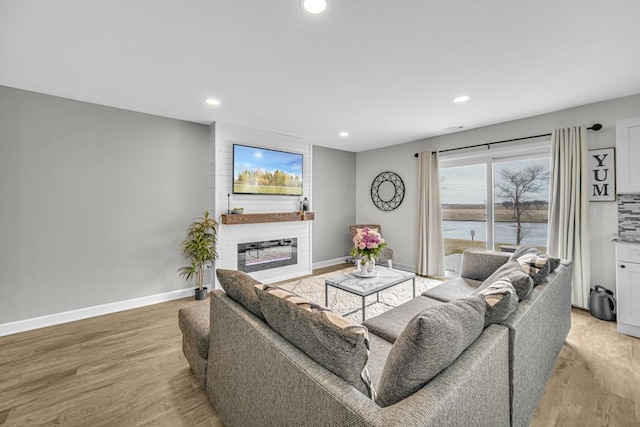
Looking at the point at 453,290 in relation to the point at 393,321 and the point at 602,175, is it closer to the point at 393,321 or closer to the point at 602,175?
the point at 393,321

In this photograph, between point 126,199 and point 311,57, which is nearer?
point 311,57

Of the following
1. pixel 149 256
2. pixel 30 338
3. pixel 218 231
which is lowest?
pixel 30 338

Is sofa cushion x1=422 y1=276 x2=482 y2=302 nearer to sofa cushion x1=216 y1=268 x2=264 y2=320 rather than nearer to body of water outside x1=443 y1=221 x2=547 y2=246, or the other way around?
body of water outside x1=443 y1=221 x2=547 y2=246

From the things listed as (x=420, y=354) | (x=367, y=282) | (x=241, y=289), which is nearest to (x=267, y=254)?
(x=367, y=282)

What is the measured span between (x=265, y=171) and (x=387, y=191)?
2.63m

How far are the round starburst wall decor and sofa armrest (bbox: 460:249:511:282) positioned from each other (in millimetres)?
2322

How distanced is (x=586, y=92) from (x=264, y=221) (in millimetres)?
4358

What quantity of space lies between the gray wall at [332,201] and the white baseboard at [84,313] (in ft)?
8.84

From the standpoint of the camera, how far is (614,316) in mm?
2920

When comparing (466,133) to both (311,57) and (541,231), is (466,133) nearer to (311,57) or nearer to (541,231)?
(541,231)

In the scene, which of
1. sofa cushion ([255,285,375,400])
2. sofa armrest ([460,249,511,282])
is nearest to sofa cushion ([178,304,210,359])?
sofa cushion ([255,285,375,400])

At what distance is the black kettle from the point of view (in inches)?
115

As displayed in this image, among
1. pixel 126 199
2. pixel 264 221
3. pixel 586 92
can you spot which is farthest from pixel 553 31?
pixel 126 199

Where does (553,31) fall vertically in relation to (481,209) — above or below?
above
